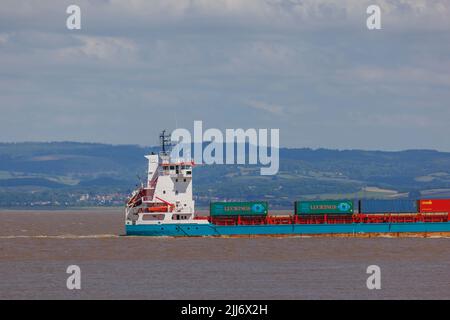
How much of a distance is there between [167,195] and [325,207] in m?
15.7

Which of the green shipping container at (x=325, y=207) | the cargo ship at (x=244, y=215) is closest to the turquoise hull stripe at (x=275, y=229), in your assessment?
the cargo ship at (x=244, y=215)

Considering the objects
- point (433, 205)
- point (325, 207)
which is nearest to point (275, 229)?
point (325, 207)

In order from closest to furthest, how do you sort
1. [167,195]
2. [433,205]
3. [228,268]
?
[228,268] < [167,195] < [433,205]

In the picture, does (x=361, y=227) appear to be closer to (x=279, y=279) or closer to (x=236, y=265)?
(x=236, y=265)

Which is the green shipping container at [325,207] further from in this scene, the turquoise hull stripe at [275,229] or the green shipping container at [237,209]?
the green shipping container at [237,209]

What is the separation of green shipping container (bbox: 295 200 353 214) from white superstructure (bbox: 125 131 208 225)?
1006 centimetres

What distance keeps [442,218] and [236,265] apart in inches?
1443

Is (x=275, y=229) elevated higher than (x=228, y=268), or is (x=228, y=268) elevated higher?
(x=275, y=229)

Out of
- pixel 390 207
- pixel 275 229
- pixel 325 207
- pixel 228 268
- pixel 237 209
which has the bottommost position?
pixel 228 268

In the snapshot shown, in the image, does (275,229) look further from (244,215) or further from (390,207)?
(390,207)

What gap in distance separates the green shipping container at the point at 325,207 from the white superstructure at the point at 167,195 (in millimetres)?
10059

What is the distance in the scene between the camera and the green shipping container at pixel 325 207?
332 ft

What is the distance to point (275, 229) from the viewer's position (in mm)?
99812
